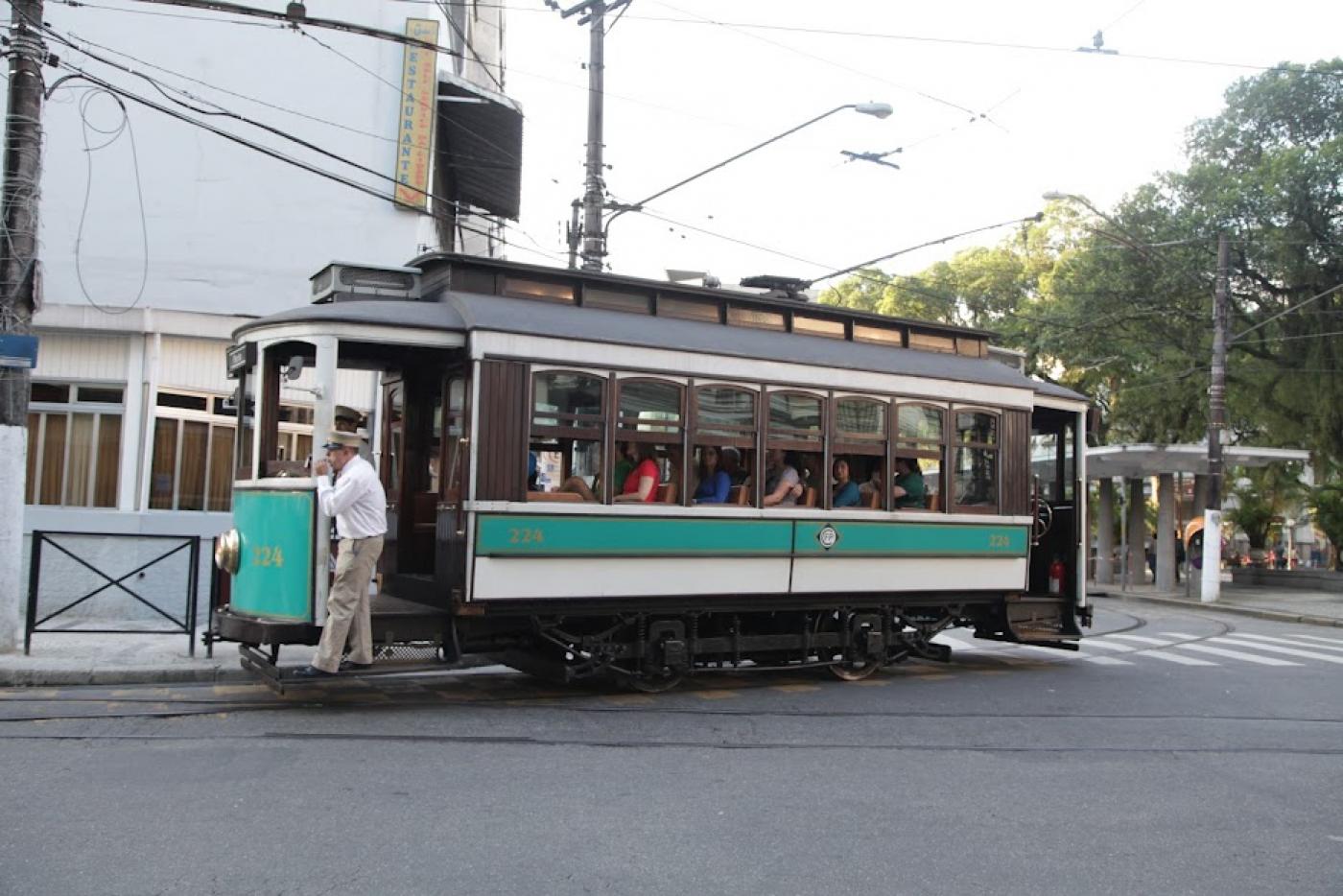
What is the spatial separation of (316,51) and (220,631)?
35.4ft

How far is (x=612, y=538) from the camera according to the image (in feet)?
30.3

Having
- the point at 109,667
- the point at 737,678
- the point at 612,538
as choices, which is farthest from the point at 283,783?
the point at 737,678

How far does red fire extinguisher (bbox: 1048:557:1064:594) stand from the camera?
1270 cm

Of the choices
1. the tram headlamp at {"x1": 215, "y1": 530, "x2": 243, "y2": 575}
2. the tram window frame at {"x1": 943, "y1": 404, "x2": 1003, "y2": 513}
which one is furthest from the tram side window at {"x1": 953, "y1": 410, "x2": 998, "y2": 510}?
the tram headlamp at {"x1": 215, "y1": 530, "x2": 243, "y2": 575}

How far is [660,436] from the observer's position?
31.2 feet

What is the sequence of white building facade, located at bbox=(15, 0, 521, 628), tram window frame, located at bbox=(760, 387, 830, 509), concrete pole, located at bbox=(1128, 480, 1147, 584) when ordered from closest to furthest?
tram window frame, located at bbox=(760, 387, 830, 509)
white building facade, located at bbox=(15, 0, 521, 628)
concrete pole, located at bbox=(1128, 480, 1147, 584)

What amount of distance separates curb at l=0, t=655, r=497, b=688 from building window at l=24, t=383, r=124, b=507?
20.2 feet

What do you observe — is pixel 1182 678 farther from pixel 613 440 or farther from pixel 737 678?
pixel 613 440

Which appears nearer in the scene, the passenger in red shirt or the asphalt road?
the asphalt road

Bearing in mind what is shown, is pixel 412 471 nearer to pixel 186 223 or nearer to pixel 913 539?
pixel 913 539

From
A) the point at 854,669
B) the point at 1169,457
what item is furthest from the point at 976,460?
the point at 1169,457

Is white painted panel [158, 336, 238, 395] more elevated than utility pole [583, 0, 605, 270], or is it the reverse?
utility pole [583, 0, 605, 270]

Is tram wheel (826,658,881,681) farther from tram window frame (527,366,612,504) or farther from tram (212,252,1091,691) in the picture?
tram window frame (527,366,612,504)

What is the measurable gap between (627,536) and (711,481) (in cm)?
97
